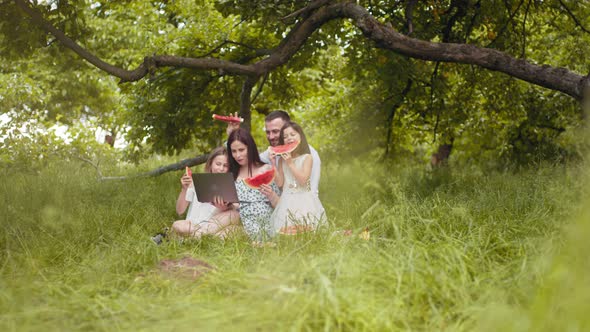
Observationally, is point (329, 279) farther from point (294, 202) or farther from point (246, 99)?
point (246, 99)

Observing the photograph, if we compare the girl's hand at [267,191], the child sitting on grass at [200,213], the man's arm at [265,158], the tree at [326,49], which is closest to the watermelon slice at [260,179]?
the girl's hand at [267,191]

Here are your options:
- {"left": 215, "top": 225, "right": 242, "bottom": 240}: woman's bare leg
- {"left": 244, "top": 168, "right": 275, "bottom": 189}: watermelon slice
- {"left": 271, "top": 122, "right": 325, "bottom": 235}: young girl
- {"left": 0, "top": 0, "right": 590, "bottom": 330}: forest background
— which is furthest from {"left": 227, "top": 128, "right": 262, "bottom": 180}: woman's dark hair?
{"left": 0, "top": 0, "right": 590, "bottom": 330}: forest background

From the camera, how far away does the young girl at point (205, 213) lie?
17.6 feet

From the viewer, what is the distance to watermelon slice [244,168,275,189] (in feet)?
18.0

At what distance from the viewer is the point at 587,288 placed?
8.32ft

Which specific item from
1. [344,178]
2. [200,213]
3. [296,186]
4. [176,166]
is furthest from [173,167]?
[296,186]

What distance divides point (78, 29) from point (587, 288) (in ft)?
23.3

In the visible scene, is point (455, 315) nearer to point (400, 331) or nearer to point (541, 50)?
point (400, 331)

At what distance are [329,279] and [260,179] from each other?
8.17 ft

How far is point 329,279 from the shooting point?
10.3 ft

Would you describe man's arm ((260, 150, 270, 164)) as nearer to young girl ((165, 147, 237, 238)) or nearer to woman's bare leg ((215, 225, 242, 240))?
young girl ((165, 147, 237, 238))

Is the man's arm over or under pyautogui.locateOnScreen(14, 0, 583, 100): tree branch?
under

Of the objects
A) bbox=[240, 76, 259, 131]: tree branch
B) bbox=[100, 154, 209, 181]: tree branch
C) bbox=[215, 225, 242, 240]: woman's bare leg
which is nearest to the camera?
bbox=[215, 225, 242, 240]: woman's bare leg

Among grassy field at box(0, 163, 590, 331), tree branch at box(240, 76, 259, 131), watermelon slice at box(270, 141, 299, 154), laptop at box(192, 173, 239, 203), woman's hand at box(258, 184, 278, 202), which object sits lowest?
grassy field at box(0, 163, 590, 331)
